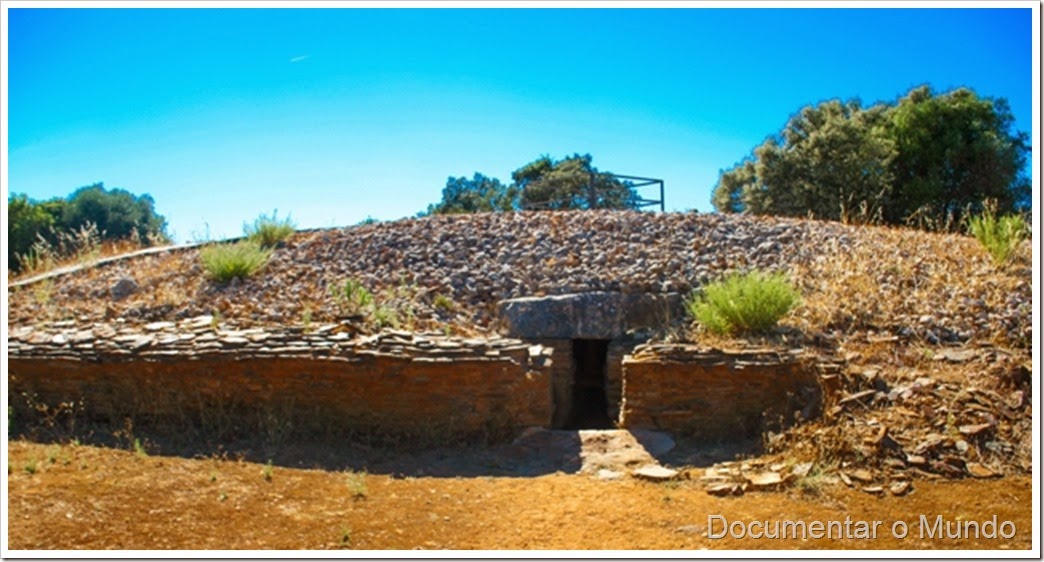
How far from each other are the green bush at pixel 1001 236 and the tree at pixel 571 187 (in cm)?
570

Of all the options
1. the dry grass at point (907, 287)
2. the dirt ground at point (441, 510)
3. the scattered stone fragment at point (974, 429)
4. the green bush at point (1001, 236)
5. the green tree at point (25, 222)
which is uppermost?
the green tree at point (25, 222)

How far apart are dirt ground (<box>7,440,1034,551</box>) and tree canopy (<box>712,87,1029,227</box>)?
35.6 ft

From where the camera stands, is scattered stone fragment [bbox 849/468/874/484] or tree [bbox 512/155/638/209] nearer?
scattered stone fragment [bbox 849/468/874/484]

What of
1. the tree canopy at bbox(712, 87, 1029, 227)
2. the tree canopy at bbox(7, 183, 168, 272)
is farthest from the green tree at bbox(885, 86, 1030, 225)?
the tree canopy at bbox(7, 183, 168, 272)

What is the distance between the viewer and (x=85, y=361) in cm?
609

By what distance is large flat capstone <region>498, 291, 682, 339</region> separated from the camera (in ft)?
23.1

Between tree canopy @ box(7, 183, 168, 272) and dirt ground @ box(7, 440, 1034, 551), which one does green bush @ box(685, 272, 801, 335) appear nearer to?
dirt ground @ box(7, 440, 1034, 551)

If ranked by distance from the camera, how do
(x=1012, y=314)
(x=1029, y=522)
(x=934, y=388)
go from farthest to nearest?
(x=1012, y=314)
(x=934, y=388)
(x=1029, y=522)

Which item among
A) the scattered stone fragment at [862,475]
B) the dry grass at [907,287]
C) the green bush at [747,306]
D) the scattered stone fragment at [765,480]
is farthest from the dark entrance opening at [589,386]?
the scattered stone fragment at [862,475]

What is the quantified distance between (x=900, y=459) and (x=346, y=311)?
459cm

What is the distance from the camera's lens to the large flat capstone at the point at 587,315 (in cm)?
705

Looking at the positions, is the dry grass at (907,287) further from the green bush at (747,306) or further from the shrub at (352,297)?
the shrub at (352,297)

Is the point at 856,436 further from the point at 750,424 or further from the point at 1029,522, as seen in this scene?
the point at 1029,522

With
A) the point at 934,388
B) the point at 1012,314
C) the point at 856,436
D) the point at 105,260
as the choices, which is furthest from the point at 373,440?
the point at 105,260
